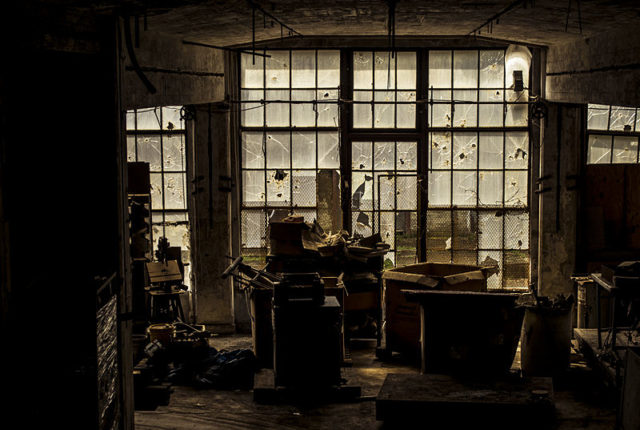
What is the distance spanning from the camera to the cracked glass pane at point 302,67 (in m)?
9.96

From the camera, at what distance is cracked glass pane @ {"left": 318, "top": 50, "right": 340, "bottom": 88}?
996cm

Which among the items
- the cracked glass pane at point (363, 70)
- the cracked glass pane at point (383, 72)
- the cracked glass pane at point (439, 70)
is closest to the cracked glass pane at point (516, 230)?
the cracked glass pane at point (439, 70)

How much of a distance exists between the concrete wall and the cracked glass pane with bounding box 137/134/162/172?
16.1 feet

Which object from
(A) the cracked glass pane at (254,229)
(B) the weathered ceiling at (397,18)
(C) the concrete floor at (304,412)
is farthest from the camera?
(A) the cracked glass pane at (254,229)

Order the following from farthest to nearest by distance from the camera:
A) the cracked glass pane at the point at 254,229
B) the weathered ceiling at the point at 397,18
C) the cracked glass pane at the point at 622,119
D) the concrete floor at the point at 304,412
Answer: the cracked glass pane at the point at 254,229, the cracked glass pane at the point at 622,119, the concrete floor at the point at 304,412, the weathered ceiling at the point at 397,18

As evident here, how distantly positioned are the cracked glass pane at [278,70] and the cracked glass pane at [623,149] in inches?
167

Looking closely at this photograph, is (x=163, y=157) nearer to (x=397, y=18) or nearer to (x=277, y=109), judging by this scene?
(x=277, y=109)

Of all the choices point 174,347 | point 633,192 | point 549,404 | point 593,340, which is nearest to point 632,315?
point 593,340

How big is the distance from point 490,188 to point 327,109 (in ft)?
7.61

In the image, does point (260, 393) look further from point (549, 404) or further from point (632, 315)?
point (632, 315)

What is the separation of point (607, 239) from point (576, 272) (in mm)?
556

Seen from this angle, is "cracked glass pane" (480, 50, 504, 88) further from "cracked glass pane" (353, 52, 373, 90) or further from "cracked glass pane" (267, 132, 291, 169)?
"cracked glass pane" (267, 132, 291, 169)

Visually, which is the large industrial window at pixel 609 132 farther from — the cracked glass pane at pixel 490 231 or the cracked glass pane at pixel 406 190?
the cracked glass pane at pixel 406 190

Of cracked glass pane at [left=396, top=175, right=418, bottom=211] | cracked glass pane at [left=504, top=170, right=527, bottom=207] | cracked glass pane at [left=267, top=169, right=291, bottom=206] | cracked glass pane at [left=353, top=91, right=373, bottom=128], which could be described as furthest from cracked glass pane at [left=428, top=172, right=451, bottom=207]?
cracked glass pane at [left=267, top=169, right=291, bottom=206]
